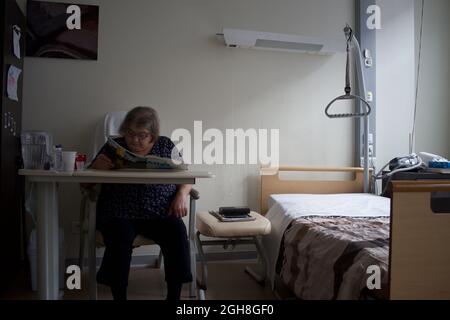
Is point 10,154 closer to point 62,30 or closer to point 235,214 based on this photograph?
point 62,30

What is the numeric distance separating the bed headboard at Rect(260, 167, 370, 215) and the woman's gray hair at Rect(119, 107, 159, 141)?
100cm

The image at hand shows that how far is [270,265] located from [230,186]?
2.30 ft

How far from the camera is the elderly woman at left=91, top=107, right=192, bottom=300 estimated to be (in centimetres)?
152

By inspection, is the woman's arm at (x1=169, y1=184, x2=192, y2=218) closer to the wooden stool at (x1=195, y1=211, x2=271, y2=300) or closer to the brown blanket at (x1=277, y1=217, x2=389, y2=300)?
the wooden stool at (x1=195, y1=211, x2=271, y2=300)

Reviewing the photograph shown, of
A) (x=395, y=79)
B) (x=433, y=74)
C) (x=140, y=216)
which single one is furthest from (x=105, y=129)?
(x=433, y=74)

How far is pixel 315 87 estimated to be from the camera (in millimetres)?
2711

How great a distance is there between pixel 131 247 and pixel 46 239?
0.35m

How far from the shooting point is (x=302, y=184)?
2596 millimetres

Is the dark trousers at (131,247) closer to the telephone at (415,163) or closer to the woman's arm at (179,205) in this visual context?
the woman's arm at (179,205)

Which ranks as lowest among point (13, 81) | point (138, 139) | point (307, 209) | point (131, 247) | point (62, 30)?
point (131, 247)

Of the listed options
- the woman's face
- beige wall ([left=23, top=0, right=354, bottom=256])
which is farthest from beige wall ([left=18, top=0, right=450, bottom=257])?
the woman's face

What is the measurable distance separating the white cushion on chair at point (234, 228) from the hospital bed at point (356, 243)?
120 mm
